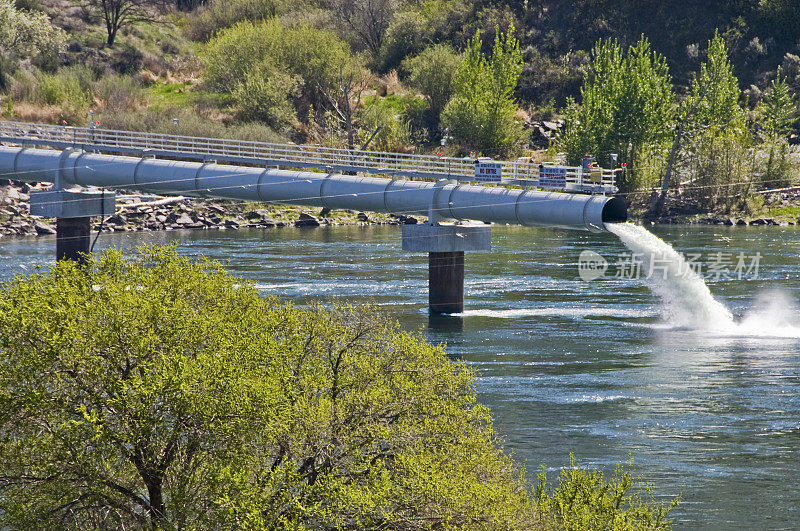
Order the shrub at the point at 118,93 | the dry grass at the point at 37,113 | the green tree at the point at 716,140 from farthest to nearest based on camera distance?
the shrub at the point at 118,93
the dry grass at the point at 37,113
the green tree at the point at 716,140

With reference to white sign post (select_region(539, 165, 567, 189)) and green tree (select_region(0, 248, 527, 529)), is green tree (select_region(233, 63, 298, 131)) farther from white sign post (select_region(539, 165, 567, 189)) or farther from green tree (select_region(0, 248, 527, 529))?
green tree (select_region(0, 248, 527, 529))

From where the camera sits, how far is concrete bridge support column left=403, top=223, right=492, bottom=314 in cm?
6094

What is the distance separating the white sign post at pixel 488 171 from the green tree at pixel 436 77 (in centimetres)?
7805

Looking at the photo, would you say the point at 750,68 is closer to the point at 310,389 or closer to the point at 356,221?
the point at 356,221

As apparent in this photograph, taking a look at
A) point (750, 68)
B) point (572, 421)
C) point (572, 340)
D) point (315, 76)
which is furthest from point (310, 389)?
point (750, 68)

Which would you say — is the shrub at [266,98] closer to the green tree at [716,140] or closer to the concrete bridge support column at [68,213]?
the green tree at [716,140]

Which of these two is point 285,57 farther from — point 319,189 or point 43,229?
point 319,189

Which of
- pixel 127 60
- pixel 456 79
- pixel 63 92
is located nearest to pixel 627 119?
pixel 456 79

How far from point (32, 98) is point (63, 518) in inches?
4665

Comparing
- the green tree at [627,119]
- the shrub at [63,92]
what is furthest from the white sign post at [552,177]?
the shrub at [63,92]

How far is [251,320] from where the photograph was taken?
2844 cm

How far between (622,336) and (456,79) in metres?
81.4

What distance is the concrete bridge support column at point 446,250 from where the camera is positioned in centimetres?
6094

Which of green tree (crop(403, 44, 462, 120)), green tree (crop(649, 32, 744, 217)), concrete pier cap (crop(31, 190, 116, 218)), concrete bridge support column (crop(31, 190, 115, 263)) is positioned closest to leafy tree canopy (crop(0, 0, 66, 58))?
green tree (crop(403, 44, 462, 120))
